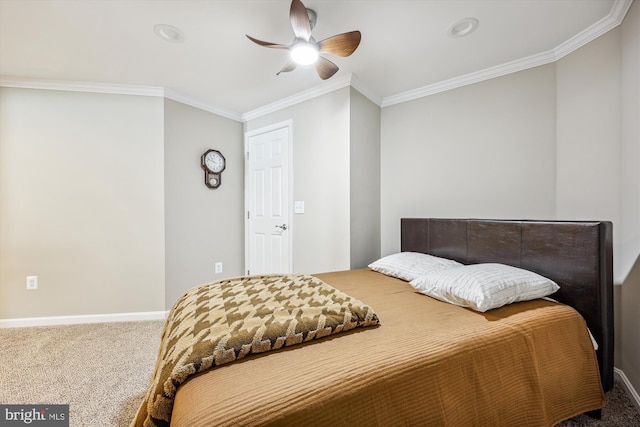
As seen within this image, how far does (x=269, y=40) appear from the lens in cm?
203

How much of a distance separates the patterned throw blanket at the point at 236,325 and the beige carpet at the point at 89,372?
30.9 inches

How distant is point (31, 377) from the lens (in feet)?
5.86

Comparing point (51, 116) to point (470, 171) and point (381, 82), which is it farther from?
point (470, 171)

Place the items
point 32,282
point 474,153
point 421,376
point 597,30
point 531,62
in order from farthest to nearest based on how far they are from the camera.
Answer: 1. point 32,282
2. point 474,153
3. point 531,62
4. point 597,30
5. point 421,376

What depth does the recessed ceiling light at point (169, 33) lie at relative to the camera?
6.15 feet

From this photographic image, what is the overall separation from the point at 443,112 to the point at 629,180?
56.6 inches

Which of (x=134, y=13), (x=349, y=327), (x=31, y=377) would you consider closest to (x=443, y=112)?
(x=349, y=327)

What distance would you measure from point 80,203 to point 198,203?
109cm

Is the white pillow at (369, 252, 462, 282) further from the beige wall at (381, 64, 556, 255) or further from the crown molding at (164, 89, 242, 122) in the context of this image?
the crown molding at (164, 89, 242, 122)

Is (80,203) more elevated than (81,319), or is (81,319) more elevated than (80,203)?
(80,203)

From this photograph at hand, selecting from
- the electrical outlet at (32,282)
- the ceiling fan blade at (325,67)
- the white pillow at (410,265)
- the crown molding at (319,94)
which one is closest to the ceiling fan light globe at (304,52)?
the ceiling fan blade at (325,67)

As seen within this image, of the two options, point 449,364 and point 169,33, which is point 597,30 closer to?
point 449,364

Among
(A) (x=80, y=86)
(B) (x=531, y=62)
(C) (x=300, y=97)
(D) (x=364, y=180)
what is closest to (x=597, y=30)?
(B) (x=531, y=62)

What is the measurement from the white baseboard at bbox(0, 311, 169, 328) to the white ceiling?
7.63ft
